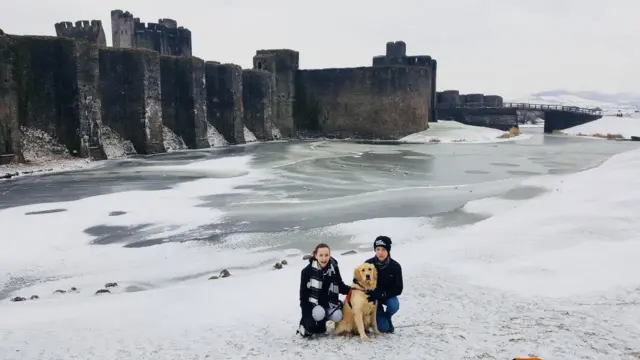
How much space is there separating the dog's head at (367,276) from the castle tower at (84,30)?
144ft

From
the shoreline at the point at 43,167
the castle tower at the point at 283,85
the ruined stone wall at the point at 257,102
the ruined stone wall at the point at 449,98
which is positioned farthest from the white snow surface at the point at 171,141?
the ruined stone wall at the point at 449,98

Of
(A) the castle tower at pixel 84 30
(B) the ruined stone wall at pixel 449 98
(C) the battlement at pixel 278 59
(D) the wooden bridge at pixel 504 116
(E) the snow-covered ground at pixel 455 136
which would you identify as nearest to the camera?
(E) the snow-covered ground at pixel 455 136

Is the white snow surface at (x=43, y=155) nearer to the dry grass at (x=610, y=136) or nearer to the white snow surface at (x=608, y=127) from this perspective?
the dry grass at (x=610, y=136)

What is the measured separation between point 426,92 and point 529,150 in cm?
1415

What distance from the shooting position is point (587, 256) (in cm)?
699

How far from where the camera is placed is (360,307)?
15.0 feet

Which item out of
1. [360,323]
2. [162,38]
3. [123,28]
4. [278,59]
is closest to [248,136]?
[278,59]

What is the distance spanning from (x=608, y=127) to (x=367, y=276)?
47.3 metres

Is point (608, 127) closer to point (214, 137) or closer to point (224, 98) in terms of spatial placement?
point (224, 98)

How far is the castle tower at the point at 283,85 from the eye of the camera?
39225 millimetres

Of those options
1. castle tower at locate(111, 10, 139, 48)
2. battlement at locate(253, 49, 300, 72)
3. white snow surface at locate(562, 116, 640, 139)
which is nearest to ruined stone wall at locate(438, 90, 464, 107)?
white snow surface at locate(562, 116, 640, 139)

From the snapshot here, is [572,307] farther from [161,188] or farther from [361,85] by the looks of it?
[361,85]

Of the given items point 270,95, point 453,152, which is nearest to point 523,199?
point 453,152

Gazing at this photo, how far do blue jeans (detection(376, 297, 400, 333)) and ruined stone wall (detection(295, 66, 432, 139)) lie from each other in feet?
112
